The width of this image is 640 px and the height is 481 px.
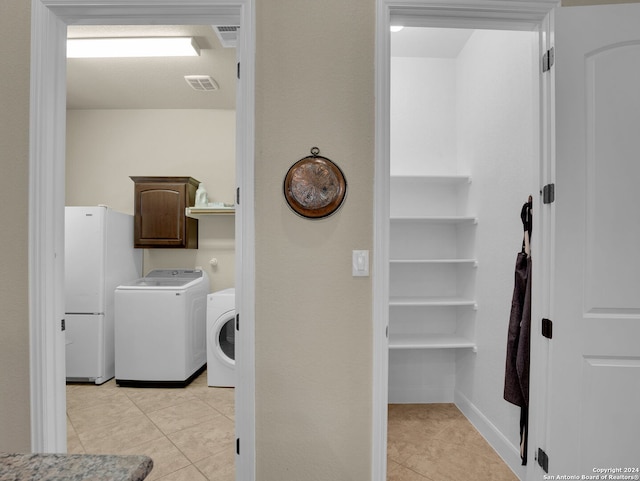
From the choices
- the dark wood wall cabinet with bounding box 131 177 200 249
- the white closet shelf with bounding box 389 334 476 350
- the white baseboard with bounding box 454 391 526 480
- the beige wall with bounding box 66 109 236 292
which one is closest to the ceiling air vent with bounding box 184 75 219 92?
the beige wall with bounding box 66 109 236 292

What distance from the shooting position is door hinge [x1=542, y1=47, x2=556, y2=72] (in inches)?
58.2

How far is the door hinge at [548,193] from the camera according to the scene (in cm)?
146

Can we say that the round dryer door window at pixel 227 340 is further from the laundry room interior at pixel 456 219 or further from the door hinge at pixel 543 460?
the door hinge at pixel 543 460

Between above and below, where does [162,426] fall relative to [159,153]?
below

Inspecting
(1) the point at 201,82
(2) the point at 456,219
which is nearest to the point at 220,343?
(2) the point at 456,219

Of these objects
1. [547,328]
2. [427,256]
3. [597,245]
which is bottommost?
[547,328]

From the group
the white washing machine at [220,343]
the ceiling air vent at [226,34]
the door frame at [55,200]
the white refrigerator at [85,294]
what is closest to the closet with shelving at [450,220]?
the ceiling air vent at [226,34]

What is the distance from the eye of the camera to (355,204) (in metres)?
1.51

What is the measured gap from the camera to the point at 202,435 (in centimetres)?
236

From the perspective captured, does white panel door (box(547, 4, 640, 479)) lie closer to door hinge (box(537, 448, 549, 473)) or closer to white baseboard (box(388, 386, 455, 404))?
door hinge (box(537, 448, 549, 473))

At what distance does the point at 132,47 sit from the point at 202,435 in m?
2.86

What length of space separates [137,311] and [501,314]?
2.92 m

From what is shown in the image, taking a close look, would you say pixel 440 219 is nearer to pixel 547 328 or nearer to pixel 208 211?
A: pixel 547 328

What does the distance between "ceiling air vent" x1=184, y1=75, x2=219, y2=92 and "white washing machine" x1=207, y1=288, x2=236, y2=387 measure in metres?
1.94
